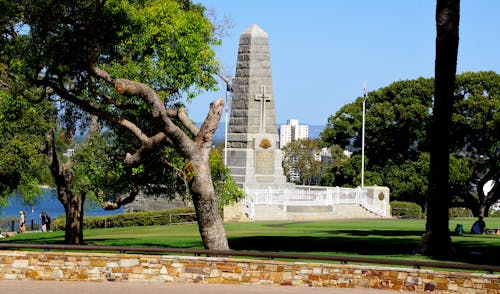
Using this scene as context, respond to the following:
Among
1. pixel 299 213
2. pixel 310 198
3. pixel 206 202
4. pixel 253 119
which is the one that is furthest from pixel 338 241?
pixel 253 119

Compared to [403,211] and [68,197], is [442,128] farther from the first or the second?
[403,211]

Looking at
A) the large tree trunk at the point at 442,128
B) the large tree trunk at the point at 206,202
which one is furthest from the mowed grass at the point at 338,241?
the large tree trunk at the point at 206,202

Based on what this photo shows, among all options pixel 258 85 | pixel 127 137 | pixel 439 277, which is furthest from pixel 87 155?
pixel 258 85

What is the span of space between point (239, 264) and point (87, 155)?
923 cm

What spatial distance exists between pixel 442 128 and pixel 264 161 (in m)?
29.4

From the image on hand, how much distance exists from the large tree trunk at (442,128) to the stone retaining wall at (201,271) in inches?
189

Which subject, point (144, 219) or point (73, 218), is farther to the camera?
point (144, 219)

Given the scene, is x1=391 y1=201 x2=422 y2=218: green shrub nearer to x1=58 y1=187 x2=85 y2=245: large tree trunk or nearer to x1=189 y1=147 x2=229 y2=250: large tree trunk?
x1=58 y1=187 x2=85 y2=245: large tree trunk

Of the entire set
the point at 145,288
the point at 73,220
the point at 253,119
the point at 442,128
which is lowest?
Result: the point at 145,288

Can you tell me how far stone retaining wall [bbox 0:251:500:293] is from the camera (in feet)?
64.2

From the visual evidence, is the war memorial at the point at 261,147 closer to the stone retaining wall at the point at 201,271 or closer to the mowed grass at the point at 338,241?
the mowed grass at the point at 338,241

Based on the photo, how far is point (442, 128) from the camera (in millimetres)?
24141

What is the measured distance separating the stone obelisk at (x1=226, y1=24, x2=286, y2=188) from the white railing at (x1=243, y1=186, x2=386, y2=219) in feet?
8.18

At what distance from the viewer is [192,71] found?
26.8 meters
